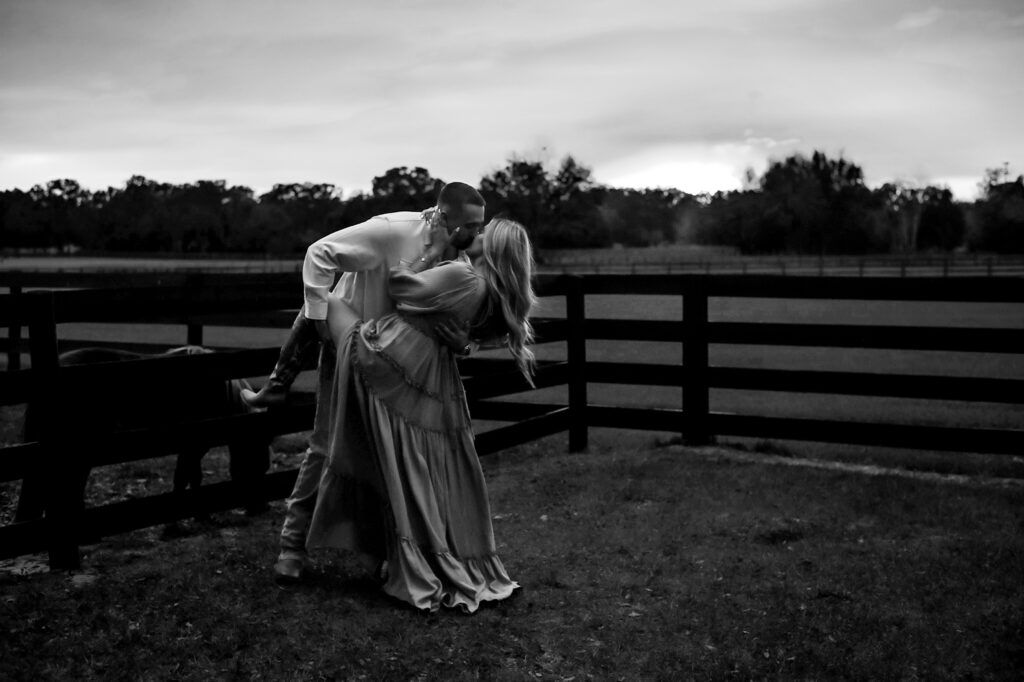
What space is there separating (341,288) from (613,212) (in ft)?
188

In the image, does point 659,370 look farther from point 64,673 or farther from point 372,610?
point 64,673

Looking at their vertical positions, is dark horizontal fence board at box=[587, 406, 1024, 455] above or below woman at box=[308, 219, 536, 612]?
below

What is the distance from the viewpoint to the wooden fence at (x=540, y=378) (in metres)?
4.76

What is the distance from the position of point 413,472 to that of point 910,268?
51.0 m

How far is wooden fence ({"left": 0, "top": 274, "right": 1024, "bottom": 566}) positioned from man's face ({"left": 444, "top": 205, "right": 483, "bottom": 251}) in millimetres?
1688

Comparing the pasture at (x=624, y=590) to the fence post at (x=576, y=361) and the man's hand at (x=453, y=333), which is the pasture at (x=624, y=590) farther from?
the man's hand at (x=453, y=333)

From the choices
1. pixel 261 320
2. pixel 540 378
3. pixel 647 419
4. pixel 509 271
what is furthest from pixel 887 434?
pixel 261 320

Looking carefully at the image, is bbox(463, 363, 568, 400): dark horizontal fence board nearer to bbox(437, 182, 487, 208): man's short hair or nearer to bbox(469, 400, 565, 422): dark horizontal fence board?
bbox(469, 400, 565, 422): dark horizontal fence board

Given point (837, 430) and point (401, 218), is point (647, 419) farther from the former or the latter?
point (401, 218)

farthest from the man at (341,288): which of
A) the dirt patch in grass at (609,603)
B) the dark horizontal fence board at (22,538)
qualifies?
the dark horizontal fence board at (22,538)

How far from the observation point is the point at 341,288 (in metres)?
4.88

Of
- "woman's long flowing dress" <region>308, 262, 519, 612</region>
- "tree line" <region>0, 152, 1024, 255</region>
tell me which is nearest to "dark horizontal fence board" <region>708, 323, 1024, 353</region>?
"woman's long flowing dress" <region>308, 262, 519, 612</region>

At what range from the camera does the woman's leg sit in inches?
183

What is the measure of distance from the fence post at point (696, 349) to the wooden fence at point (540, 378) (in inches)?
0.5
